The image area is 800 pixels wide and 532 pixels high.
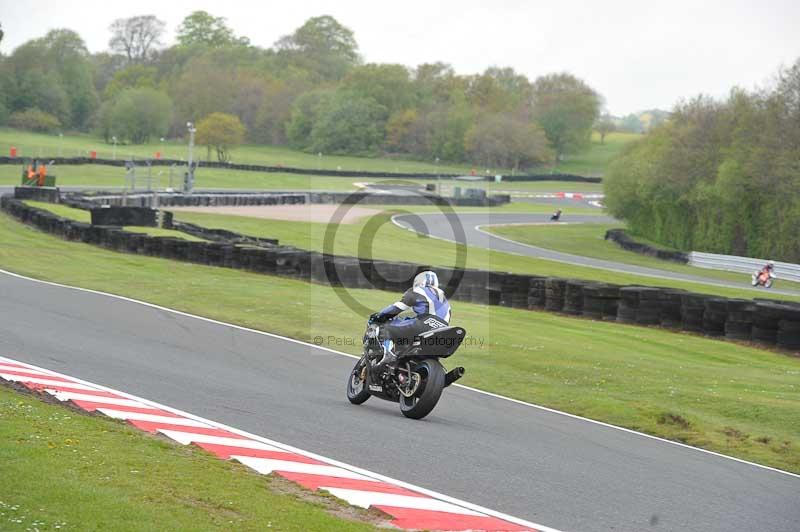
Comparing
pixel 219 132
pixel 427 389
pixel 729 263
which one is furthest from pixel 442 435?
pixel 219 132

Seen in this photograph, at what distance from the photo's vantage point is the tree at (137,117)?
119 metres

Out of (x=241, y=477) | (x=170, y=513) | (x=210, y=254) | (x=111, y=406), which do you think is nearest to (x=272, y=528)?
(x=170, y=513)

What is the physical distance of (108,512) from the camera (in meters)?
6.18

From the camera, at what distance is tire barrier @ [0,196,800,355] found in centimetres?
1883

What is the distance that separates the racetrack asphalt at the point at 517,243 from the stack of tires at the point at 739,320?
17.0m

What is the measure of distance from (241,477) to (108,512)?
1715mm

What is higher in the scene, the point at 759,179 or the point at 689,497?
the point at 759,179

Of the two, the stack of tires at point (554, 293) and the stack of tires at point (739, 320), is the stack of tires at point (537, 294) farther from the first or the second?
the stack of tires at point (739, 320)

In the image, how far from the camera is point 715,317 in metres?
19.3

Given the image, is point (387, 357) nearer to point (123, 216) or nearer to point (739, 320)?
point (739, 320)

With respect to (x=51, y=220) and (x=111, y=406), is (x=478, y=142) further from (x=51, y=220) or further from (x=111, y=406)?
(x=111, y=406)

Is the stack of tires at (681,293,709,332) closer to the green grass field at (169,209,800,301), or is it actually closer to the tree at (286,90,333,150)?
the green grass field at (169,209,800,301)

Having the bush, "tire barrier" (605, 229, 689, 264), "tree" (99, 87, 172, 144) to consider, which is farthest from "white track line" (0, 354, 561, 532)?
the bush

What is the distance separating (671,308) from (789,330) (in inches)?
91.8
